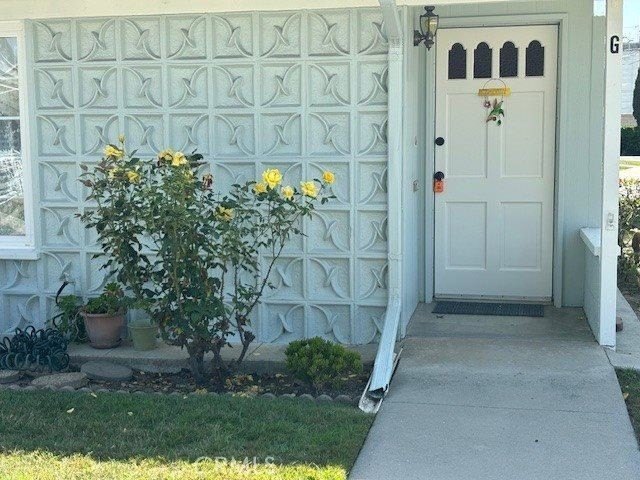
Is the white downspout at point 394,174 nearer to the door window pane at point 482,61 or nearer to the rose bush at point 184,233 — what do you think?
the rose bush at point 184,233

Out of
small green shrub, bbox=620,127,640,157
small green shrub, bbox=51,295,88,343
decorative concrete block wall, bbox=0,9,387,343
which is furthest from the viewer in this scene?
small green shrub, bbox=620,127,640,157

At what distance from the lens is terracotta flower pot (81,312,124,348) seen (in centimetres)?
686

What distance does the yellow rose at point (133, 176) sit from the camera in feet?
19.1

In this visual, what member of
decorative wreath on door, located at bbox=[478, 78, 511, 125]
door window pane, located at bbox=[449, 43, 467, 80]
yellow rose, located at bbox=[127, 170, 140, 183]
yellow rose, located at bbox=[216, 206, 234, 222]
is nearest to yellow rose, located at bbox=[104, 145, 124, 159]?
yellow rose, located at bbox=[127, 170, 140, 183]

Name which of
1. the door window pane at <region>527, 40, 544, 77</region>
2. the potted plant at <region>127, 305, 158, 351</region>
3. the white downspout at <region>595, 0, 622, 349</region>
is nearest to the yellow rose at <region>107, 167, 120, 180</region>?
the potted plant at <region>127, 305, 158, 351</region>

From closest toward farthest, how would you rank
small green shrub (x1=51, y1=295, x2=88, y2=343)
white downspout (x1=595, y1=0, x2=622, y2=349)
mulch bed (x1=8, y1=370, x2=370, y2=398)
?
mulch bed (x1=8, y1=370, x2=370, y2=398), white downspout (x1=595, y1=0, x2=622, y2=349), small green shrub (x1=51, y1=295, x2=88, y2=343)

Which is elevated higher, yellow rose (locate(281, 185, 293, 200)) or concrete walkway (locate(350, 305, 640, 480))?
yellow rose (locate(281, 185, 293, 200))

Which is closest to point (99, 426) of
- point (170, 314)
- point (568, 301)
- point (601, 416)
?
point (170, 314)

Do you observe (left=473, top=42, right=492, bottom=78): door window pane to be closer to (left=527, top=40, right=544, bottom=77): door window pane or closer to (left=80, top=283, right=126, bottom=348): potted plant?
(left=527, top=40, right=544, bottom=77): door window pane

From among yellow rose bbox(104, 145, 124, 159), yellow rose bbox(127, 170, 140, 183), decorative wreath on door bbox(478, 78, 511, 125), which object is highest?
decorative wreath on door bbox(478, 78, 511, 125)

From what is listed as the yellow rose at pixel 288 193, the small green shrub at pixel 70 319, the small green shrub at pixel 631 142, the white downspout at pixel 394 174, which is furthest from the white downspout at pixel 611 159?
the small green shrub at pixel 631 142

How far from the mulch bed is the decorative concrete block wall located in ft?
2.49

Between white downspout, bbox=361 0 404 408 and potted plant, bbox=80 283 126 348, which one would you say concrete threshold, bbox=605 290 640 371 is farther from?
potted plant, bbox=80 283 126 348

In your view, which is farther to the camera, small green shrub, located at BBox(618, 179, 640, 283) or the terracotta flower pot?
small green shrub, located at BBox(618, 179, 640, 283)
